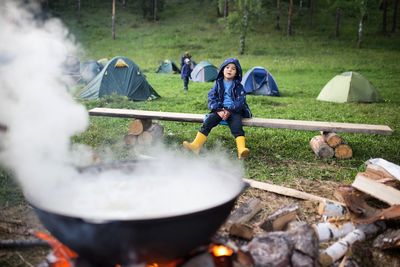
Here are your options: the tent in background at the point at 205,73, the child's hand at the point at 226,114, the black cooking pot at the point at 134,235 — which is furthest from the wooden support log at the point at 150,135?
the tent in background at the point at 205,73

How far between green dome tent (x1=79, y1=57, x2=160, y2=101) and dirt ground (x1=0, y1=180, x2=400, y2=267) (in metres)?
7.37

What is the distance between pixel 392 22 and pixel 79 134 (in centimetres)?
3392

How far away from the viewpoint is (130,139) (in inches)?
253

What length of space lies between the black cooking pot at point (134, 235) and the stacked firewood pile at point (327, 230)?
534mm

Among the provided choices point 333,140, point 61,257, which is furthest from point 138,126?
point 61,257

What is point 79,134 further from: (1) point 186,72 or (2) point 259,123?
(1) point 186,72

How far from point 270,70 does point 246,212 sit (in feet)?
57.8

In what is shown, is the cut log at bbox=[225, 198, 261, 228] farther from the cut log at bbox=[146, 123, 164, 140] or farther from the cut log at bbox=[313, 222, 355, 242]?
the cut log at bbox=[146, 123, 164, 140]

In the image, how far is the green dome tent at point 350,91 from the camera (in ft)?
36.1

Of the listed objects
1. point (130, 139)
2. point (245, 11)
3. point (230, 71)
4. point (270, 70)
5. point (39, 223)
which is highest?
point (245, 11)

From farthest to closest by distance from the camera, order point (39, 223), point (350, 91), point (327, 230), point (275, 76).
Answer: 1. point (275, 76)
2. point (350, 91)
3. point (39, 223)
4. point (327, 230)

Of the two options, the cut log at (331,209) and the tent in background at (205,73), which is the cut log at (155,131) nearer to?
the cut log at (331,209)

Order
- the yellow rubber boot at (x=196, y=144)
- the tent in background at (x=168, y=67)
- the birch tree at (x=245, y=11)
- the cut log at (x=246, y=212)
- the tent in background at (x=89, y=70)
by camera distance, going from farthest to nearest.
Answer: the birch tree at (x=245, y=11)
the tent in background at (x=168, y=67)
the tent in background at (x=89, y=70)
the yellow rubber boot at (x=196, y=144)
the cut log at (x=246, y=212)

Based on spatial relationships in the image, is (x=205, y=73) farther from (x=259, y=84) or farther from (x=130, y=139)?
(x=130, y=139)
